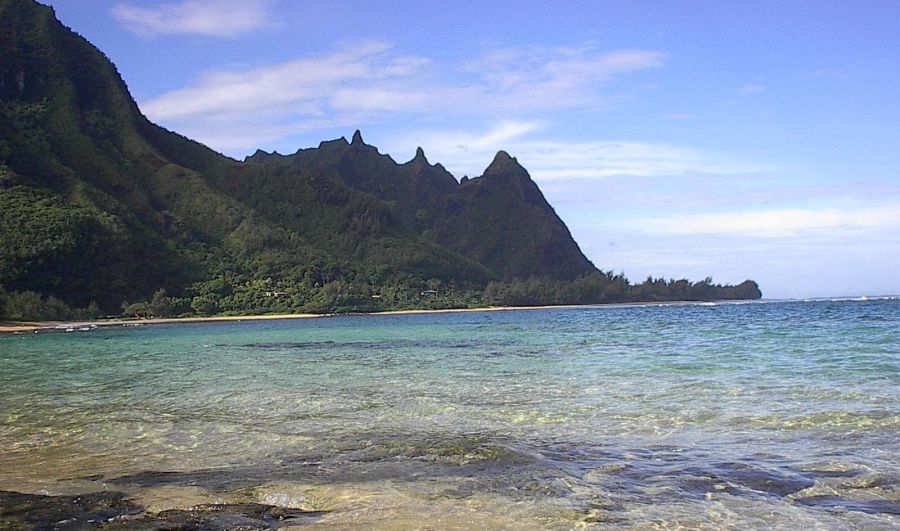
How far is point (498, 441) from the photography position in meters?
8.85

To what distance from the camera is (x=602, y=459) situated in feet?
25.4

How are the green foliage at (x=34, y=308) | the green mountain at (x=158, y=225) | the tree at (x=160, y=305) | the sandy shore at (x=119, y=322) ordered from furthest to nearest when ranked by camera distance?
1. the tree at (x=160, y=305)
2. the green mountain at (x=158, y=225)
3. the green foliage at (x=34, y=308)
4. the sandy shore at (x=119, y=322)

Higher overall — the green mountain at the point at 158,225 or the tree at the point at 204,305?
the green mountain at the point at 158,225

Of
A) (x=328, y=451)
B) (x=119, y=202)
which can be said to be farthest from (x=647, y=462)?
(x=119, y=202)

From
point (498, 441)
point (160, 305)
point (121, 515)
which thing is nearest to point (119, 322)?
point (160, 305)

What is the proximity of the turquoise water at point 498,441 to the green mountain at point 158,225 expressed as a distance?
59.8 meters

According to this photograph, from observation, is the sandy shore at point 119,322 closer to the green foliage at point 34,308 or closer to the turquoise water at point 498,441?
A: the green foliage at point 34,308

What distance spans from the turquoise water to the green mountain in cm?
5978

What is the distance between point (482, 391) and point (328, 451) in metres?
5.65

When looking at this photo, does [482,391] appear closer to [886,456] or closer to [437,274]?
[886,456]

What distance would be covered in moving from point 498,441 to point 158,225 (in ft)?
333

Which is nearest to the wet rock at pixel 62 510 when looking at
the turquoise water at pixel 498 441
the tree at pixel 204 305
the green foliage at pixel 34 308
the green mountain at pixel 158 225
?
the turquoise water at pixel 498 441

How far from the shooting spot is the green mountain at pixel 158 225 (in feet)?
253

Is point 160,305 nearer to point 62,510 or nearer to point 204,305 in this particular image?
point 204,305
